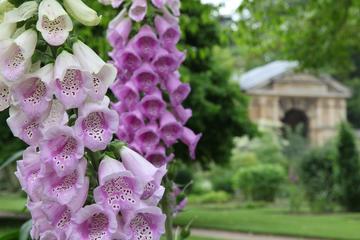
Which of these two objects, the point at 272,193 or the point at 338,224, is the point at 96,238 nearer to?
the point at 338,224

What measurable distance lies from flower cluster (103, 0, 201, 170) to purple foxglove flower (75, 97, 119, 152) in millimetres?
1029

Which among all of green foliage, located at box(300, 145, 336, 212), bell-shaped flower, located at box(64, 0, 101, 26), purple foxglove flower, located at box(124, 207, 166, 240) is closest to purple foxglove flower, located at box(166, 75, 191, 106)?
bell-shaped flower, located at box(64, 0, 101, 26)

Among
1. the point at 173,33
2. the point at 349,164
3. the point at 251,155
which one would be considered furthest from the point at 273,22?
the point at 251,155

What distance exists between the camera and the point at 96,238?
4.98 ft

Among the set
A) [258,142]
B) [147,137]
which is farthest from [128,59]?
[258,142]

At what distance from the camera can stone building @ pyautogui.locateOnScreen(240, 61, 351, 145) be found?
125 feet

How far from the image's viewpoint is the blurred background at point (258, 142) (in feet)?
32.4

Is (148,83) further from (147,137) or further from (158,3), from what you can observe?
(158,3)

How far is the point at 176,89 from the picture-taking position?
2.70 m

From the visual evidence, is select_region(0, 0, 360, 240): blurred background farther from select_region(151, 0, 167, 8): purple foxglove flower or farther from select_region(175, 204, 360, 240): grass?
select_region(151, 0, 167, 8): purple foxglove flower

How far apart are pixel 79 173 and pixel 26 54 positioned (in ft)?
0.99

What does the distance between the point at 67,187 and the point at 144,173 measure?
0.19 m

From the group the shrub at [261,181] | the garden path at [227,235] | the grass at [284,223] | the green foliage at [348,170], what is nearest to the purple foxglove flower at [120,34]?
the grass at [284,223]

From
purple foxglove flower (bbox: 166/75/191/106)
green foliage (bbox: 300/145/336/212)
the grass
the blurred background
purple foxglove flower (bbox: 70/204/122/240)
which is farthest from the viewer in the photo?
green foliage (bbox: 300/145/336/212)
